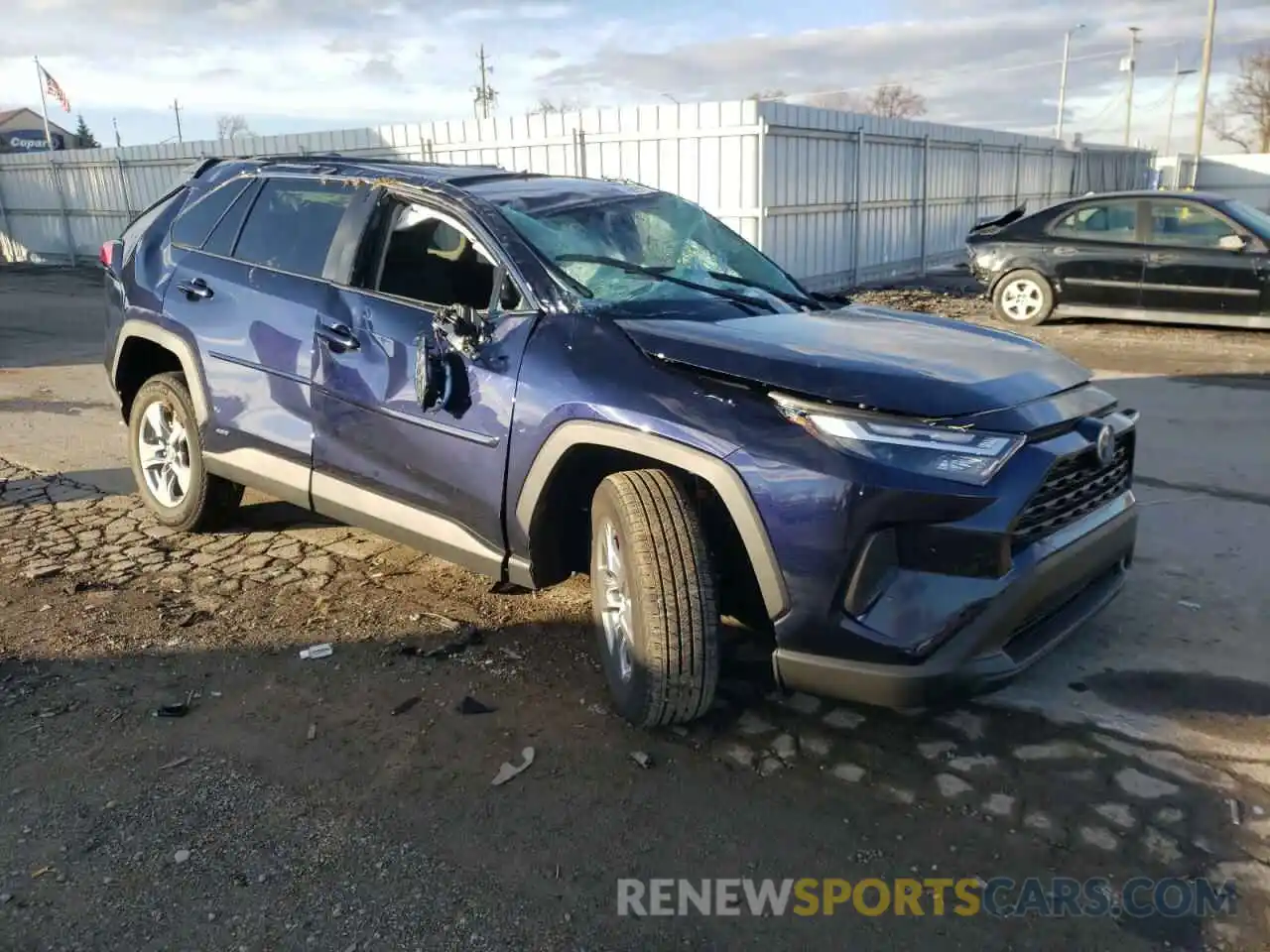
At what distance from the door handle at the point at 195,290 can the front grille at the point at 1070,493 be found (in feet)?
11.8

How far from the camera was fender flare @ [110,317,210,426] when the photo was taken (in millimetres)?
4609

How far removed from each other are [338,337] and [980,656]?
2.61 m

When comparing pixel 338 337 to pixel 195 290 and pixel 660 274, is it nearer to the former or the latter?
pixel 195 290

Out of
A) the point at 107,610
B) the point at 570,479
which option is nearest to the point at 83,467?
the point at 107,610

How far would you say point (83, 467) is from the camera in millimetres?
6414

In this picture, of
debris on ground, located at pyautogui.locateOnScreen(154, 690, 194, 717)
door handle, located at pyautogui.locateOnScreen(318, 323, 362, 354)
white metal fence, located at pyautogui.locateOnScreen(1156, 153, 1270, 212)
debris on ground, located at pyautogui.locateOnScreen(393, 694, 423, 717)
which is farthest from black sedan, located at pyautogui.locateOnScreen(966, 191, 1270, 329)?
white metal fence, located at pyautogui.locateOnScreen(1156, 153, 1270, 212)

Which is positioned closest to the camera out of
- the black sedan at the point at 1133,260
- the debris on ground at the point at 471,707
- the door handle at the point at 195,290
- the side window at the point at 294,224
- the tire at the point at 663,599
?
the tire at the point at 663,599

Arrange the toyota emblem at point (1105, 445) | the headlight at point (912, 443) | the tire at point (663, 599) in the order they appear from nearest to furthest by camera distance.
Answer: the headlight at point (912, 443), the tire at point (663, 599), the toyota emblem at point (1105, 445)

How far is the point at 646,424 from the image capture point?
3.05 m

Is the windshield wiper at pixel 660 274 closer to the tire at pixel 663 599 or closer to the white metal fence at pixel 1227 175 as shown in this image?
the tire at pixel 663 599

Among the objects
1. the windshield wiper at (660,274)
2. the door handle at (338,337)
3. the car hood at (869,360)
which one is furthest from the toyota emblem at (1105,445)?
the door handle at (338,337)

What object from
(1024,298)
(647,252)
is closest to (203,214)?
(647,252)

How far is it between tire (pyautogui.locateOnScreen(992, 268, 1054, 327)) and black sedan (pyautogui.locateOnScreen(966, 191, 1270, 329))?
0.01 m

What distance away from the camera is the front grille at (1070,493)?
294 cm
